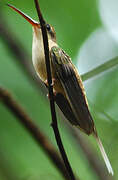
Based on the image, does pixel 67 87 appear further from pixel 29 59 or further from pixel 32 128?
pixel 29 59

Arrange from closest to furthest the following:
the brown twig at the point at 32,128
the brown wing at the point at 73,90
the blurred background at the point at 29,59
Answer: the brown twig at the point at 32,128, the brown wing at the point at 73,90, the blurred background at the point at 29,59

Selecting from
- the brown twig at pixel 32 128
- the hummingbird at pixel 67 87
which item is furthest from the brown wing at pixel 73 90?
the brown twig at pixel 32 128

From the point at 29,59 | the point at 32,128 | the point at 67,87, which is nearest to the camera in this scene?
the point at 32,128

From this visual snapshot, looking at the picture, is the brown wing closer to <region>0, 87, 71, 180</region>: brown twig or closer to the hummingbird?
the hummingbird

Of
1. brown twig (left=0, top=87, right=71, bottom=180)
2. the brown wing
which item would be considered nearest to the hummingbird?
the brown wing

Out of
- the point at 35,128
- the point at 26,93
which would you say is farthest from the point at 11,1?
the point at 35,128

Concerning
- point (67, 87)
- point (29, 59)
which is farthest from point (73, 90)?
point (29, 59)

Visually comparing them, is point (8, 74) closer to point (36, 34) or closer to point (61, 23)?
point (61, 23)

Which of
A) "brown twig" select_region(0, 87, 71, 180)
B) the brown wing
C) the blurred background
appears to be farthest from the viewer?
the blurred background

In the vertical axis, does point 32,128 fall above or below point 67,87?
above

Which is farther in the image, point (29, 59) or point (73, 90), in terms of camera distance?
point (29, 59)

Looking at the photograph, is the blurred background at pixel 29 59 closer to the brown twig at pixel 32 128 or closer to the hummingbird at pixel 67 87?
the hummingbird at pixel 67 87
